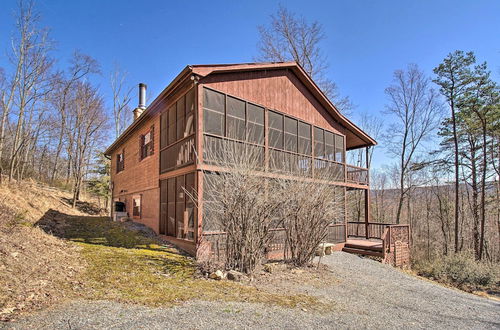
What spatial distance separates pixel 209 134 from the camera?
28.7 ft

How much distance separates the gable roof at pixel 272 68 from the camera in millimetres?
8716

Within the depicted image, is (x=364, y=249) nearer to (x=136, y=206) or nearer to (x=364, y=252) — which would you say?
(x=364, y=252)

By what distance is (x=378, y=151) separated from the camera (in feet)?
91.9

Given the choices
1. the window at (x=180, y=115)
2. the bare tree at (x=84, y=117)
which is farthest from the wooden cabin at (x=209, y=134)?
the bare tree at (x=84, y=117)

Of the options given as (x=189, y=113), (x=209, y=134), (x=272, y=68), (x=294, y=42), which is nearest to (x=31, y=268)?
(x=209, y=134)

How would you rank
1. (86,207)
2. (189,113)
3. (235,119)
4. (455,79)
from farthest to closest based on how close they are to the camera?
(86,207)
(455,79)
(235,119)
(189,113)

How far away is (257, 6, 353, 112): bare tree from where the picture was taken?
22.5m

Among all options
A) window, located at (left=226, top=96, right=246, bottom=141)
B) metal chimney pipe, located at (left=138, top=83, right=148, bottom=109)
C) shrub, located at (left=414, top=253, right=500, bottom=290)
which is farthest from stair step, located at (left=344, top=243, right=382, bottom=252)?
metal chimney pipe, located at (left=138, top=83, right=148, bottom=109)

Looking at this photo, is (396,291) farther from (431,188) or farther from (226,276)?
(431,188)

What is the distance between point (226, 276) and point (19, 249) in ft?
14.0

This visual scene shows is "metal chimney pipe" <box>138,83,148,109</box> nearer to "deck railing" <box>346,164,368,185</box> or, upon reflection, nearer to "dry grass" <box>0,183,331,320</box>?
"dry grass" <box>0,183,331,320</box>

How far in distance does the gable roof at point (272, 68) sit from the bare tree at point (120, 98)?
37.0ft

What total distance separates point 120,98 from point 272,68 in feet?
78.3

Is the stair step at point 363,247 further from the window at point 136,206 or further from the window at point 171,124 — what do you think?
the window at point 136,206
